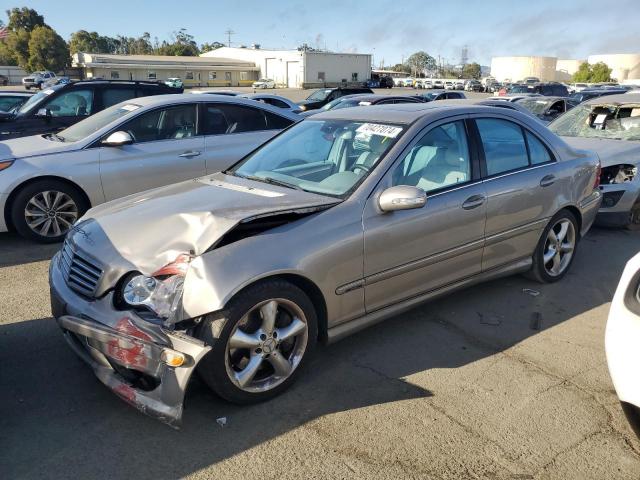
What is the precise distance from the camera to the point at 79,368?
3.40 metres

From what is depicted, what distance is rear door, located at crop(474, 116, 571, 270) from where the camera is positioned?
416 centimetres

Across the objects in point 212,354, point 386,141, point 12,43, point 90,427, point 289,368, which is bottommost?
point 90,427

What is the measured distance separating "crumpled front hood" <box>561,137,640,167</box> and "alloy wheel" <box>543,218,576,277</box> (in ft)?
5.68

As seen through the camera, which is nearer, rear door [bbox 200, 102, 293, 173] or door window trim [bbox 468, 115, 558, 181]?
door window trim [bbox 468, 115, 558, 181]

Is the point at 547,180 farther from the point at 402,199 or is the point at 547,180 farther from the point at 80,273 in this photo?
the point at 80,273

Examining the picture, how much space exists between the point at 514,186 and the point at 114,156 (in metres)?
4.34

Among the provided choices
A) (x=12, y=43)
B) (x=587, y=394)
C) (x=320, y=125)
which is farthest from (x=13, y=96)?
(x=12, y=43)

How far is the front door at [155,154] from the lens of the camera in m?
6.09

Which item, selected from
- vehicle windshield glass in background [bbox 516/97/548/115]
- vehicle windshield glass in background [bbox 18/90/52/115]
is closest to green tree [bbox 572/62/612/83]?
vehicle windshield glass in background [bbox 516/97/548/115]

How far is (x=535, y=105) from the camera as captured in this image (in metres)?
15.6

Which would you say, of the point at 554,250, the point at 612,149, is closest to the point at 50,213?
the point at 554,250

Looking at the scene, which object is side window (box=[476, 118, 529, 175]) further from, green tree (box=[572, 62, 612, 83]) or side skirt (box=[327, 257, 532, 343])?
green tree (box=[572, 62, 612, 83])

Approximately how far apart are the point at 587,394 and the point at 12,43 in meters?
90.5

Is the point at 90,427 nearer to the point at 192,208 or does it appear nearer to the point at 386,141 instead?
the point at 192,208
